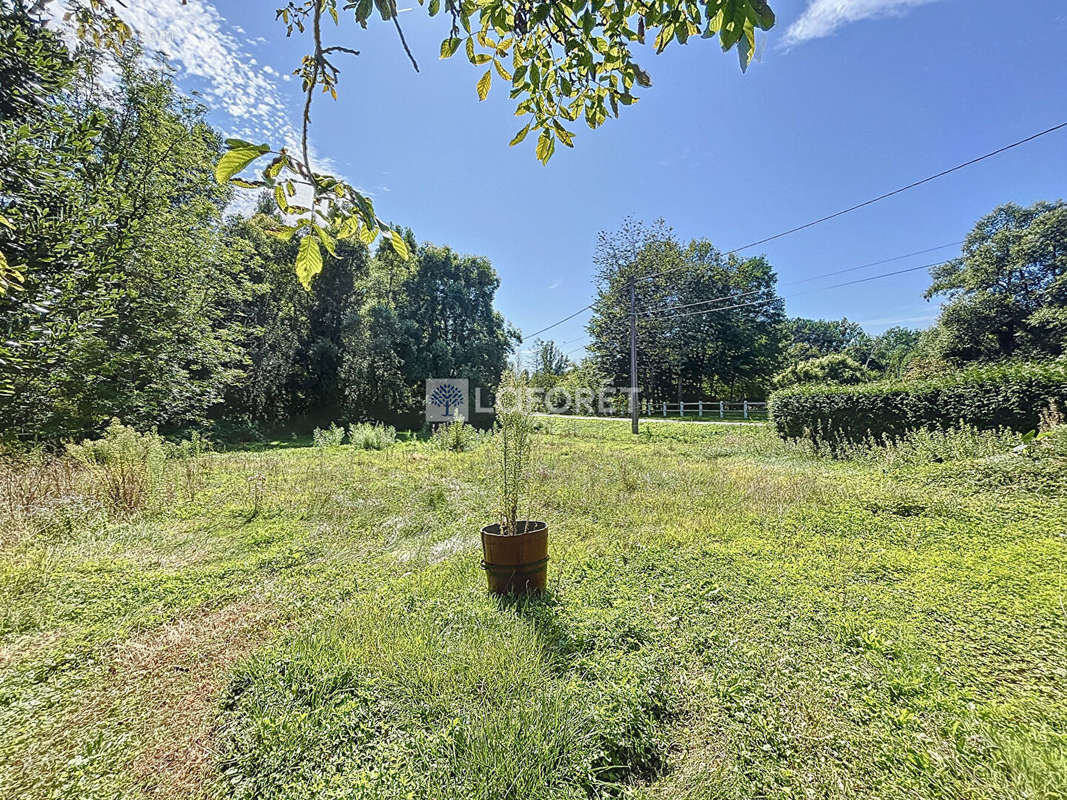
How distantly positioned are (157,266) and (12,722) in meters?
10.6

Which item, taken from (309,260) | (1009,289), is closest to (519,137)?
(309,260)

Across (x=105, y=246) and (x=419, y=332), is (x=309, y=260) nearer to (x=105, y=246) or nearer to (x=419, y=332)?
(x=105, y=246)

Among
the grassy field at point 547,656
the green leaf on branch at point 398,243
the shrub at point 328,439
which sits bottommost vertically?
the grassy field at point 547,656

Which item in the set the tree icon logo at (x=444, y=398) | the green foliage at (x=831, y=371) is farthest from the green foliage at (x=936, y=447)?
the tree icon logo at (x=444, y=398)

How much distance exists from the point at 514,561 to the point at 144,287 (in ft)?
37.3

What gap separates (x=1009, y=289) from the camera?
21406 millimetres

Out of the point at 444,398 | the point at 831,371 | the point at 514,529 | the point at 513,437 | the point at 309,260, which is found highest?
the point at 831,371

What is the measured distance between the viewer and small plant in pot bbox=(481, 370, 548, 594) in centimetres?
290

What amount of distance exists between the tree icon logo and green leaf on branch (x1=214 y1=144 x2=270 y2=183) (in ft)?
59.0

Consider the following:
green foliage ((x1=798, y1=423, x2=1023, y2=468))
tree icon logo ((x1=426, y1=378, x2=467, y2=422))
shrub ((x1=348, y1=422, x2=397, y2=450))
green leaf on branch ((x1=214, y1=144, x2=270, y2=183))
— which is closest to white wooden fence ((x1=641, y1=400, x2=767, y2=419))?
green foliage ((x1=798, y1=423, x2=1023, y2=468))

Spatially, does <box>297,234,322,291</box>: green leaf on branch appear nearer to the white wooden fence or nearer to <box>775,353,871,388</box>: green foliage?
the white wooden fence

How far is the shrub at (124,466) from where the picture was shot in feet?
15.5

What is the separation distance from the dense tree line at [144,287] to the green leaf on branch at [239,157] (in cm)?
8

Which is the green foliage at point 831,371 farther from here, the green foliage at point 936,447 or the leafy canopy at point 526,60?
the leafy canopy at point 526,60
